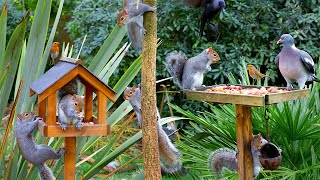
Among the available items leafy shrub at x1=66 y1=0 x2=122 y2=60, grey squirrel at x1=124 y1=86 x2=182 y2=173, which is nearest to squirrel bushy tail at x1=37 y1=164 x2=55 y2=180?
grey squirrel at x1=124 y1=86 x2=182 y2=173

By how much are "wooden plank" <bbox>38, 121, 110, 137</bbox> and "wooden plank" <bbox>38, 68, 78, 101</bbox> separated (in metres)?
0.11

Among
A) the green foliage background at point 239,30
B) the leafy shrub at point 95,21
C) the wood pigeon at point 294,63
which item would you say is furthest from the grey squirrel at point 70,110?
the leafy shrub at point 95,21

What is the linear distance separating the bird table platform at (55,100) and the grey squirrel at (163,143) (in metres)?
0.53

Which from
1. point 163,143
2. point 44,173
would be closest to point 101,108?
point 44,173

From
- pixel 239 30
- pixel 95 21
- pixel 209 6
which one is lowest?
pixel 209 6

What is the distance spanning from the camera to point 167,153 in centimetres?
294

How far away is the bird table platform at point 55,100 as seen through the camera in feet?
6.89

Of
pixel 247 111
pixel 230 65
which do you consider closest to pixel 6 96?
pixel 247 111

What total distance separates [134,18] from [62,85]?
1.49ft

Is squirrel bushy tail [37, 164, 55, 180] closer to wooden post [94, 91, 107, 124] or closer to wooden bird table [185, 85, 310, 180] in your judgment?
wooden post [94, 91, 107, 124]

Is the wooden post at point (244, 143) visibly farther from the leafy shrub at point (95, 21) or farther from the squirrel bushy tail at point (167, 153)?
the leafy shrub at point (95, 21)

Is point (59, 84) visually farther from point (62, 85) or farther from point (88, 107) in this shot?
point (88, 107)

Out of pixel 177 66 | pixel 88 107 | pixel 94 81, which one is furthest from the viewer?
pixel 177 66

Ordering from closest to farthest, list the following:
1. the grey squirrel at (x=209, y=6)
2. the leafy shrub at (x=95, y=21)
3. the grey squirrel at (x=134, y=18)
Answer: the grey squirrel at (x=134, y=18) → the grey squirrel at (x=209, y=6) → the leafy shrub at (x=95, y=21)
